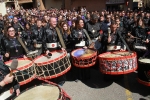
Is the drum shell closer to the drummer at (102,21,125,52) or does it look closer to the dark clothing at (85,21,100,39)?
the drummer at (102,21,125,52)

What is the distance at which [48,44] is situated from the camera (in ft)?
17.1

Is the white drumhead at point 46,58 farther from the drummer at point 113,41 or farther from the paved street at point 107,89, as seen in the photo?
the drummer at point 113,41

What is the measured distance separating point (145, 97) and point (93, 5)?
21.1 metres

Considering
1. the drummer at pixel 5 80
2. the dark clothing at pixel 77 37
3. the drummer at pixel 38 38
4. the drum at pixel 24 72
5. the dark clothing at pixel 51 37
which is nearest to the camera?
the drummer at pixel 5 80

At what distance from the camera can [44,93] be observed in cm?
297

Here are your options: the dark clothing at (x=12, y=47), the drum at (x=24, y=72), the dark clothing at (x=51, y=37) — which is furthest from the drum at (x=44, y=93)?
the dark clothing at (x=51, y=37)

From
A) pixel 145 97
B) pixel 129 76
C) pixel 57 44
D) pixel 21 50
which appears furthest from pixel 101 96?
pixel 21 50

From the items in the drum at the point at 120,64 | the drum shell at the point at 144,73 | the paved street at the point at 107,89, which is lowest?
the paved street at the point at 107,89

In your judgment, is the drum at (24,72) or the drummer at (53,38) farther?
the drummer at (53,38)

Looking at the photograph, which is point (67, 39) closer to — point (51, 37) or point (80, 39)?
point (80, 39)

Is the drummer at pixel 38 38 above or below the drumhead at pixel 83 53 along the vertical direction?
above

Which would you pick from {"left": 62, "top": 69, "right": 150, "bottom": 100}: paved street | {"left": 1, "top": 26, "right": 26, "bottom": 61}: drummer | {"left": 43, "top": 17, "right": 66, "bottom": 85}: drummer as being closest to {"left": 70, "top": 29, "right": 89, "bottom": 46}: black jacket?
{"left": 43, "top": 17, "right": 66, "bottom": 85}: drummer

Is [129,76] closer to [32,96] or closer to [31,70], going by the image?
[31,70]

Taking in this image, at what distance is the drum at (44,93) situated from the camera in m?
2.79
